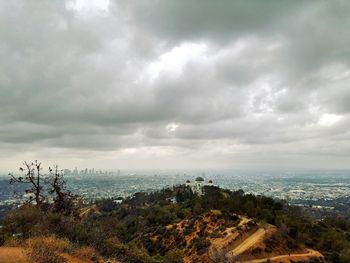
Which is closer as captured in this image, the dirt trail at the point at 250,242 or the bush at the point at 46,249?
the bush at the point at 46,249

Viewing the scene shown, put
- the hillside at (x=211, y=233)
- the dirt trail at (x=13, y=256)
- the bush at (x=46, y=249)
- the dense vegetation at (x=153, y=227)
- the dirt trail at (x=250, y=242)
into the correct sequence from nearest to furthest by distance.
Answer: the dirt trail at (x=13, y=256) → the bush at (x=46, y=249) → the dense vegetation at (x=153, y=227) → the hillside at (x=211, y=233) → the dirt trail at (x=250, y=242)

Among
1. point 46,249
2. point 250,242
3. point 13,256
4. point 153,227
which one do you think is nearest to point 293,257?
point 250,242

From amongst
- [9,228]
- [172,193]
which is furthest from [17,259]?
[172,193]

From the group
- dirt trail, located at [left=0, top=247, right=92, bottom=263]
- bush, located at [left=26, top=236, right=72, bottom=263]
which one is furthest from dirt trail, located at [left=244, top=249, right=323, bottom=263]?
dirt trail, located at [left=0, top=247, right=92, bottom=263]

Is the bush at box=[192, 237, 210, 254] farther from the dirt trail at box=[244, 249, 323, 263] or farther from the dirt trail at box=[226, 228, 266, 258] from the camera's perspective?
the dirt trail at box=[244, 249, 323, 263]

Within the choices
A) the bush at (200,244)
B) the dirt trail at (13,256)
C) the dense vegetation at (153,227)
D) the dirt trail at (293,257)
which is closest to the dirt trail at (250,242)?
the dirt trail at (293,257)

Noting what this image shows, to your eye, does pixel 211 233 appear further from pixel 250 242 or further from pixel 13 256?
pixel 13 256

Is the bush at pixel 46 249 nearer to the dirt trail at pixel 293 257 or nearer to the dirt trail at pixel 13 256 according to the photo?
the dirt trail at pixel 13 256
